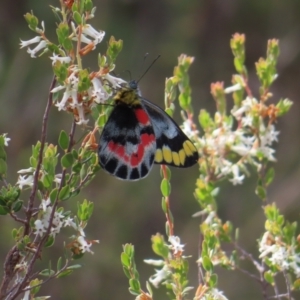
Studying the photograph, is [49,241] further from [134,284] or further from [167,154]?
[167,154]

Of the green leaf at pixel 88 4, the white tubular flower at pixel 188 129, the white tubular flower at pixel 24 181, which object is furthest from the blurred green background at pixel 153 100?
the green leaf at pixel 88 4

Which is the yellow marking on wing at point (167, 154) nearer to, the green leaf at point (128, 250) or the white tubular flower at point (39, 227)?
the green leaf at point (128, 250)

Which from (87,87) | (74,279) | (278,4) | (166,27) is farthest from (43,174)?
(278,4)

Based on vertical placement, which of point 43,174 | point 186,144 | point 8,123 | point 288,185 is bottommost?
point 43,174

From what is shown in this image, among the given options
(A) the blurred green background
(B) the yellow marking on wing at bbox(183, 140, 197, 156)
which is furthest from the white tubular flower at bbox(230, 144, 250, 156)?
(A) the blurred green background

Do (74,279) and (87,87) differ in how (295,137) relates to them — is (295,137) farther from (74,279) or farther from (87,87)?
(87,87)

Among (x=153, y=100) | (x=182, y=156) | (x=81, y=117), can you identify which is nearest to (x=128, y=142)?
(x=182, y=156)
